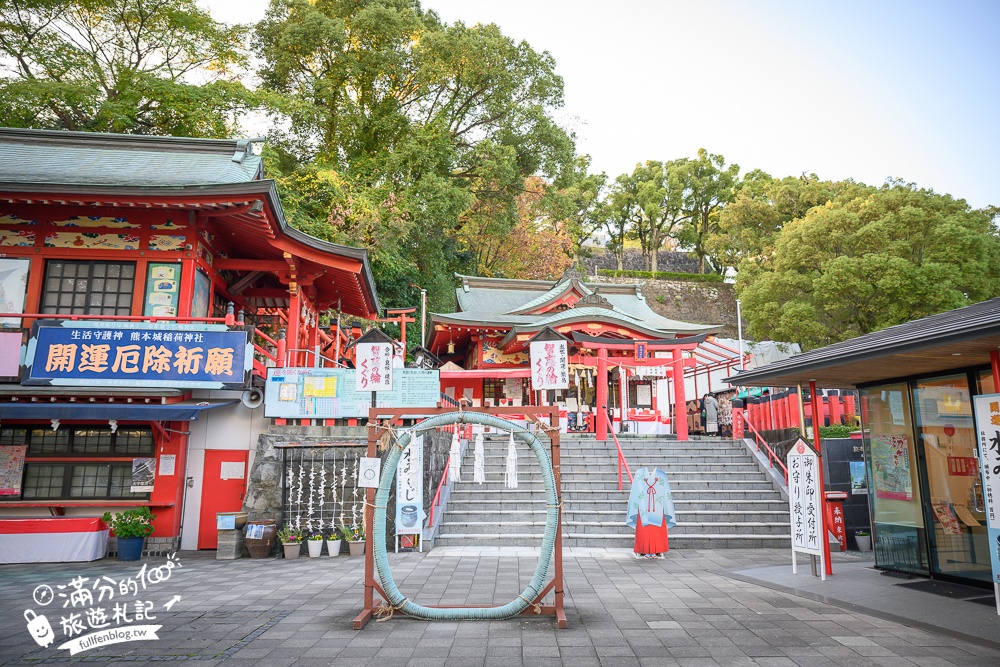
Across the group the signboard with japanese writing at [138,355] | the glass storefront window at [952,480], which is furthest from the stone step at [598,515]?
the signboard with japanese writing at [138,355]

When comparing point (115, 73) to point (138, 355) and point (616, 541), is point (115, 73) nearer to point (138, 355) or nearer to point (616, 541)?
point (138, 355)

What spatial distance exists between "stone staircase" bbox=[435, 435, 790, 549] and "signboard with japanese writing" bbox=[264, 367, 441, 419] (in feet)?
9.03

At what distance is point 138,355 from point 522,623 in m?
8.66

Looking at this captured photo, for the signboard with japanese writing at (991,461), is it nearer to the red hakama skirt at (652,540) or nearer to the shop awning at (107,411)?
the red hakama skirt at (652,540)

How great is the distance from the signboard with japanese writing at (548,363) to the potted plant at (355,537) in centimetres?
426

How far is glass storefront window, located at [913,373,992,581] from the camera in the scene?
797 cm

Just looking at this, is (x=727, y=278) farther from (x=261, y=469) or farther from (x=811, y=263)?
(x=261, y=469)

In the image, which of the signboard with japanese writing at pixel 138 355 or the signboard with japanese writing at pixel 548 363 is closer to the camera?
the signboard with japanese writing at pixel 138 355

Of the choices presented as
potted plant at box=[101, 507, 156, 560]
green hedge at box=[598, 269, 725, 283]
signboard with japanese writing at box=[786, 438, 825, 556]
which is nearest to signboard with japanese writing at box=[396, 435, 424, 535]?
potted plant at box=[101, 507, 156, 560]

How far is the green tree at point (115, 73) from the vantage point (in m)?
21.8

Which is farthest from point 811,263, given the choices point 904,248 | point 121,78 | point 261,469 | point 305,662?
point 121,78

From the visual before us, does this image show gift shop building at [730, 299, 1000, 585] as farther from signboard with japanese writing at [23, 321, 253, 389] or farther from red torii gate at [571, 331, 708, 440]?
signboard with japanese writing at [23, 321, 253, 389]

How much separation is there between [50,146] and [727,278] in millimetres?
37905

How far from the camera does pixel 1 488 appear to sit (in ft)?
37.0
